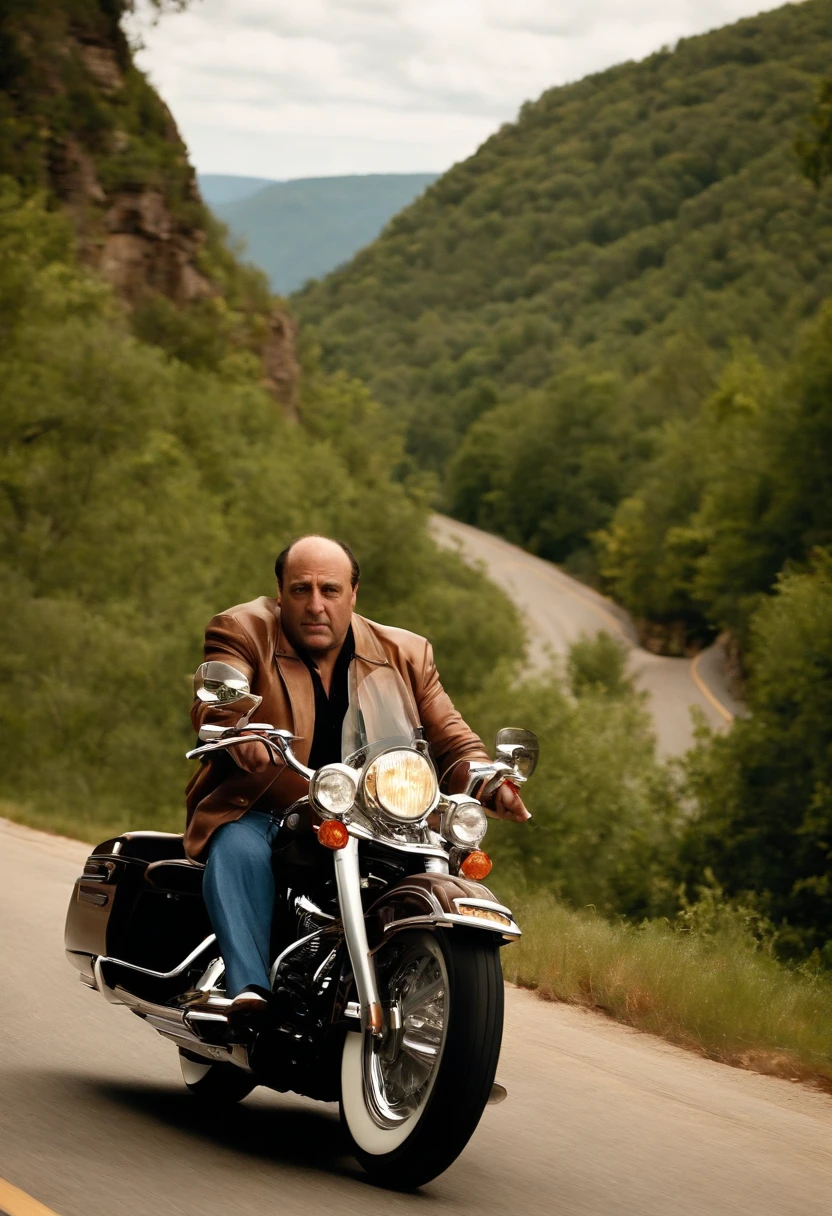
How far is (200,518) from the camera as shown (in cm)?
4409

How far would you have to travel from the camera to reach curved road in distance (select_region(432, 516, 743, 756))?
67000mm

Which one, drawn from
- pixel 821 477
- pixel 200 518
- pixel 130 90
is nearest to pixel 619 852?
pixel 200 518

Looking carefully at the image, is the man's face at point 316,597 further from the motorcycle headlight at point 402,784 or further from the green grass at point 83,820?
the green grass at point 83,820

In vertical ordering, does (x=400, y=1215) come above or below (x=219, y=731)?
below

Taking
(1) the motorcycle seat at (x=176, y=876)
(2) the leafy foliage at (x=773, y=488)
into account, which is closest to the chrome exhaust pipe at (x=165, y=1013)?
(1) the motorcycle seat at (x=176, y=876)

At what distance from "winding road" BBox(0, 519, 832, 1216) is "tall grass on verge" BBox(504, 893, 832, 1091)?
0.70 feet

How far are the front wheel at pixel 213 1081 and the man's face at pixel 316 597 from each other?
1578 millimetres

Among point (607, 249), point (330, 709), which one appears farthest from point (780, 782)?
point (607, 249)

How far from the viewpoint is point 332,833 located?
509cm

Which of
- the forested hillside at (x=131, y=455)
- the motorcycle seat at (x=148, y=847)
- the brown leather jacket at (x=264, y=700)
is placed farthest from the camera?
the forested hillside at (x=131, y=455)

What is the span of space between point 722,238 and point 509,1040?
5757 inches

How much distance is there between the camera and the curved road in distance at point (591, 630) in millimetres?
67000

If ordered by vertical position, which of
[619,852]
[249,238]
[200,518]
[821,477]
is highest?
[249,238]

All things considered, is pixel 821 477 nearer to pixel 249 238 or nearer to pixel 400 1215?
pixel 249 238
